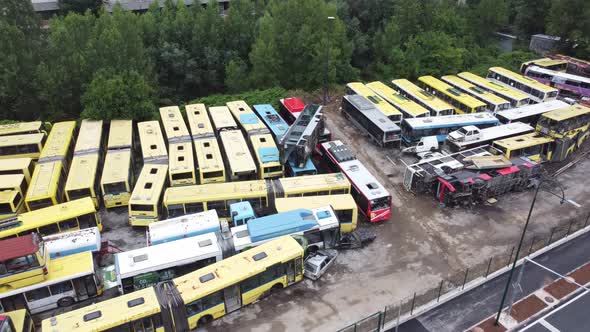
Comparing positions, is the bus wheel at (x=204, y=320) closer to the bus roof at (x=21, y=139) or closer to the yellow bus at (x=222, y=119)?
the yellow bus at (x=222, y=119)

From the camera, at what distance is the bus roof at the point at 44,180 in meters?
30.0

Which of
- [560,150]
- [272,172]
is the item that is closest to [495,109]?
[560,150]

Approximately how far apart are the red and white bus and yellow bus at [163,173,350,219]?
1.15 metres

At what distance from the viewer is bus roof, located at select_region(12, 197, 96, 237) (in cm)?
2725

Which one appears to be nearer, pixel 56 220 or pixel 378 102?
pixel 56 220

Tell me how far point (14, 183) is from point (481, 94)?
43185 mm

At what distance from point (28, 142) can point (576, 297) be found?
133ft

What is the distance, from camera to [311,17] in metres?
54.4

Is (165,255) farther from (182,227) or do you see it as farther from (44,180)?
(44,180)

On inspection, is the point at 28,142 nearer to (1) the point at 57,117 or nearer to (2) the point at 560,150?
(1) the point at 57,117

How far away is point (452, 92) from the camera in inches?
1843

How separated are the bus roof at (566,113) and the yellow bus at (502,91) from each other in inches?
202

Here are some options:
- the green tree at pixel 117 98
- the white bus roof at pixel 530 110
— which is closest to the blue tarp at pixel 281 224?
the green tree at pixel 117 98

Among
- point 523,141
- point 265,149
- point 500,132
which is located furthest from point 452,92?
point 265,149
